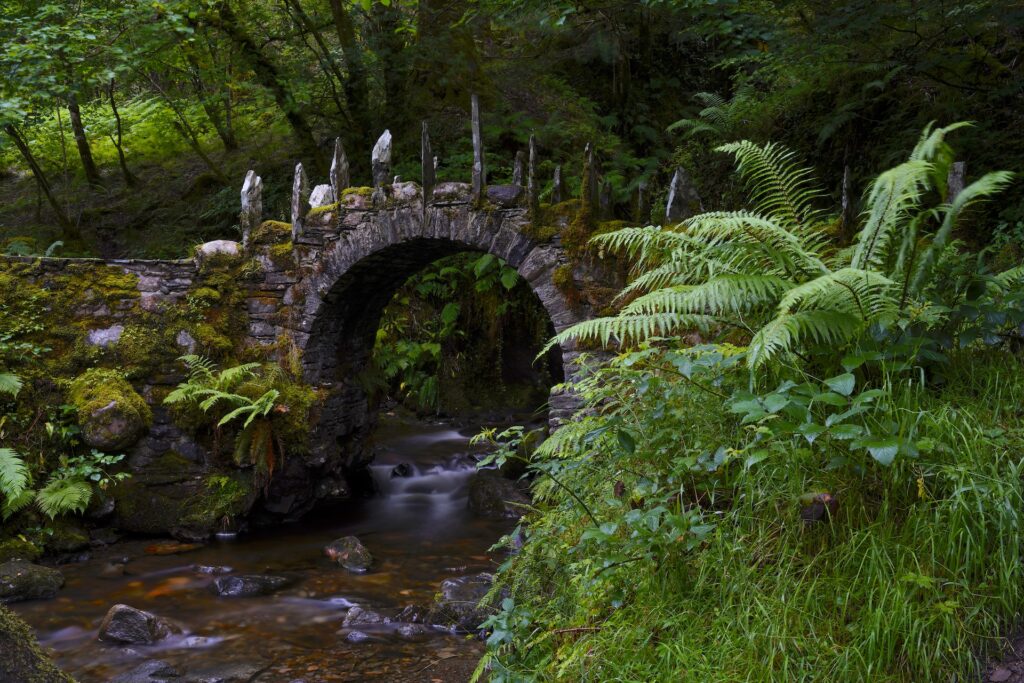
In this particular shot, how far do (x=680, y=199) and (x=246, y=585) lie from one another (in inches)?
202

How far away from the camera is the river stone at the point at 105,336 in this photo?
8266 millimetres

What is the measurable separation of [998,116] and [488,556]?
6.64 meters

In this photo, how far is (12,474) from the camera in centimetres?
651

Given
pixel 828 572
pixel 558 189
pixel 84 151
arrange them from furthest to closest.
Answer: pixel 84 151, pixel 558 189, pixel 828 572

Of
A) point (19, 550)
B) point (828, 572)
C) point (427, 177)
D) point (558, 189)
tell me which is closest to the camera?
point (828, 572)

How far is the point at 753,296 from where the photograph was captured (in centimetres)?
331

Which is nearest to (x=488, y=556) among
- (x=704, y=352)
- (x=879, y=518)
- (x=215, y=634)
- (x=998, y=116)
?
(x=215, y=634)

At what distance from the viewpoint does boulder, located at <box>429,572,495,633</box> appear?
552 centimetres

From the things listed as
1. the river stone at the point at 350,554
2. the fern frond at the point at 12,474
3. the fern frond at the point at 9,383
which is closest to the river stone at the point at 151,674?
the river stone at the point at 350,554

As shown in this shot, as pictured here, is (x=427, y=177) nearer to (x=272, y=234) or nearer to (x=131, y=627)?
(x=272, y=234)

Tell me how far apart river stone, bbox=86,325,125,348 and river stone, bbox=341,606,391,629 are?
455 cm

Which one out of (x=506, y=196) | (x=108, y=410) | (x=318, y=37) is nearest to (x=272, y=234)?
(x=108, y=410)

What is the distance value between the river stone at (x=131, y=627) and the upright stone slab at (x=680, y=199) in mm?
5289

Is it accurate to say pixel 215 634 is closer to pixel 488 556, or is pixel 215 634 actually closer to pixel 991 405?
pixel 488 556
